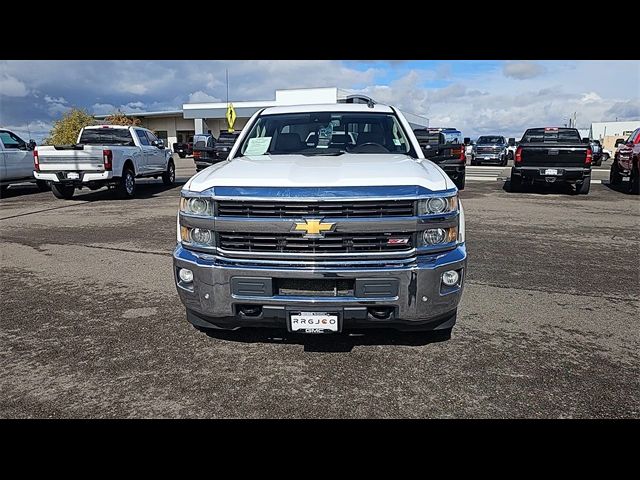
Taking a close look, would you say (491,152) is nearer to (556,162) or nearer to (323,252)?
(556,162)

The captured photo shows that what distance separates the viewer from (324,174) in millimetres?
3480

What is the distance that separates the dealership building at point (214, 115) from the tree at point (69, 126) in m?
7.89

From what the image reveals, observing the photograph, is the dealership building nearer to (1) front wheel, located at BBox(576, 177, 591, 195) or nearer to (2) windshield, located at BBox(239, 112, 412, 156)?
(1) front wheel, located at BBox(576, 177, 591, 195)

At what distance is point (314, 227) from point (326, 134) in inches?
82.5

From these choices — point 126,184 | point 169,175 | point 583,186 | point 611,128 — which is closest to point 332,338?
point 126,184

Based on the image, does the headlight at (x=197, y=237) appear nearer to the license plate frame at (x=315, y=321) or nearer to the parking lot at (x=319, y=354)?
the license plate frame at (x=315, y=321)

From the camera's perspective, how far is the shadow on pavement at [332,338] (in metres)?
3.84

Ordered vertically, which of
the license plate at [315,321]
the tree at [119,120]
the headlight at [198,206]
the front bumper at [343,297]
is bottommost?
the license plate at [315,321]

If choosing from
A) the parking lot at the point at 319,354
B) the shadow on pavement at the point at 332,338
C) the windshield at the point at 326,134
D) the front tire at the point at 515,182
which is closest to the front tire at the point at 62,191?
the parking lot at the point at 319,354

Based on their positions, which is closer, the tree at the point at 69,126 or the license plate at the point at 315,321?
the license plate at the point at 315,321

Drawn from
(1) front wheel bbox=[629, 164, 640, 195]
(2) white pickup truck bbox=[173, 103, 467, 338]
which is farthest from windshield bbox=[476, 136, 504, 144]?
(2) white pickup truck bbox=[173, 103, 467, 338]
